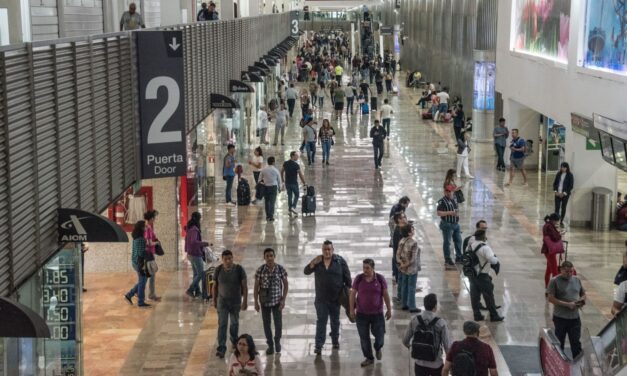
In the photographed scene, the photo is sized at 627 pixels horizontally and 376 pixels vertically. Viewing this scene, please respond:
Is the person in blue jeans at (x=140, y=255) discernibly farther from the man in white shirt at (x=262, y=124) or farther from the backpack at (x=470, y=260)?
the man in white shirt at (x=262, y=124)

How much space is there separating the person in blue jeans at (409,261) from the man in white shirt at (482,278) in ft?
2.39

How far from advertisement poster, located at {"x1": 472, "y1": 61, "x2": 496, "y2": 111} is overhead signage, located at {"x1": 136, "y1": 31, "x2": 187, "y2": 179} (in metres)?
22.2

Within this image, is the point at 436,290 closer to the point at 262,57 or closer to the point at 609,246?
the point at 609,246

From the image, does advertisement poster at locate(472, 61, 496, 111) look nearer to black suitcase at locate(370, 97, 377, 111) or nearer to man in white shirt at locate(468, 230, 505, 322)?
black suitcase at locate(370, 97, 377, 111)

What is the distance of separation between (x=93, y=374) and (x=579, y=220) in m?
11.9

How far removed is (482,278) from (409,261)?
984mm

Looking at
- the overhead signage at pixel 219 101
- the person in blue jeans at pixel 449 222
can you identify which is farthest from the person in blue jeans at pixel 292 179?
the person in blue jeans at pixel 449 222

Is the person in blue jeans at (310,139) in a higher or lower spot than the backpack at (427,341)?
lower

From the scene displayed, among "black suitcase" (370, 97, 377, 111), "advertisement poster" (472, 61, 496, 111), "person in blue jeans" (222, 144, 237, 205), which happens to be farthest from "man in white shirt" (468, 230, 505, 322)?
"black suitcase" (370, 97, 377, 111)

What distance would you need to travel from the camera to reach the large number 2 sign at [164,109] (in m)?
11.9

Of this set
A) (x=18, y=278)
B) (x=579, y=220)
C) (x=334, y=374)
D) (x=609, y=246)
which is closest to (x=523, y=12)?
(x=579, y=220)

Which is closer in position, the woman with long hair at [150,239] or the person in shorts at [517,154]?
the woman with long hair at [150,239]

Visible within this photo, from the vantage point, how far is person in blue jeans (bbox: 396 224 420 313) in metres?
13.9

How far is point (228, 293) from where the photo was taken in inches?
490
